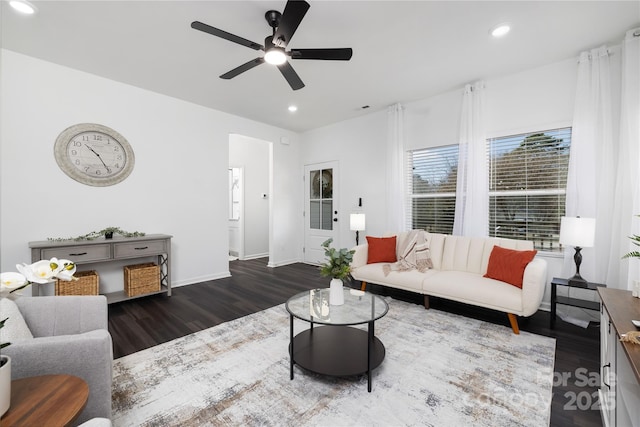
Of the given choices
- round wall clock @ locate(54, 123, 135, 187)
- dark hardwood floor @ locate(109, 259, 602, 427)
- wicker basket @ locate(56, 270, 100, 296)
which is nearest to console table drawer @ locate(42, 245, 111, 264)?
wicker basket @ locate(56, 270, 100, 296)

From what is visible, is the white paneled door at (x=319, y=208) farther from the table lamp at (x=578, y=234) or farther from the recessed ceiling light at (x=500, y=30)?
the table lamp at (x=578, y=234)

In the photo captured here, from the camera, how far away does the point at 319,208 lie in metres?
5.87

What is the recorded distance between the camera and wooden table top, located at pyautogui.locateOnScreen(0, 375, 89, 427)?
0.86 metres

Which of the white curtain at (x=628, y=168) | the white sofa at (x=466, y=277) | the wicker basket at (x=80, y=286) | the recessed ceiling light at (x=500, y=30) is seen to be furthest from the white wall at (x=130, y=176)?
the white curtain at (x=628, y=168)

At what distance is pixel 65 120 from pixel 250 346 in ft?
11.4

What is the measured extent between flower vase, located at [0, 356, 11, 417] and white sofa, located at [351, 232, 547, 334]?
3.17 metres

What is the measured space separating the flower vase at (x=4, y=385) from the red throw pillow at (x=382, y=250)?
3507 millimetres

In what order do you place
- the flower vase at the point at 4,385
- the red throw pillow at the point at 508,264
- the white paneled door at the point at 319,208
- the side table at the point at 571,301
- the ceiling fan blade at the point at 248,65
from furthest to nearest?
the white paneled door at the point at 319,208, the red throw pillow at the point at 508,264, the side table at the point at 571,301, the ceiling fan blade at the point at 248,65, the flower vase at the point at 4,385

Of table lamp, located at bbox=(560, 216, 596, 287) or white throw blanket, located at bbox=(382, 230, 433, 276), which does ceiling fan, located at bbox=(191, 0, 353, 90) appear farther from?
table lamp, located at bbox=(560, 216, 596, 287)

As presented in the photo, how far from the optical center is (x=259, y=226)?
692 cm

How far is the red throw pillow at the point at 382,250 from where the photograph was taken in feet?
12.8

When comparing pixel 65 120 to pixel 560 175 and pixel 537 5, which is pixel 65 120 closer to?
pixel 537 5

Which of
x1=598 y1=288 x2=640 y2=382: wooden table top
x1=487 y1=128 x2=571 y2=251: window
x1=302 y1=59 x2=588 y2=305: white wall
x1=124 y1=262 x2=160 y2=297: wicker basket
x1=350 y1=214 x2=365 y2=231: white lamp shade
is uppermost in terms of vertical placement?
x1=302 y1=59 x2=588 y2=305: white wall

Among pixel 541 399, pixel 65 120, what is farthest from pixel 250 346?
pixel 65 120
